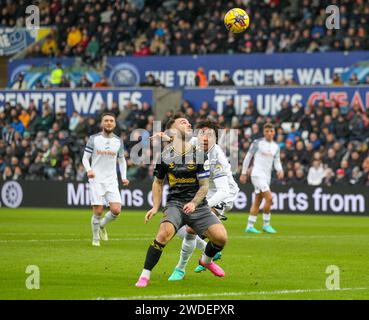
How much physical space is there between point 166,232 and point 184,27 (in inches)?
993

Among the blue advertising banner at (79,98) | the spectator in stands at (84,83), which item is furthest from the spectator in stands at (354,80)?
the spectator in stands at (84,83)

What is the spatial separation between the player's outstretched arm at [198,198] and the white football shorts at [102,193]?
7.03m

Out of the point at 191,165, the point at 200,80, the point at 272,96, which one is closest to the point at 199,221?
the point at 191,165

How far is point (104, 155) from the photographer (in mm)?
20453

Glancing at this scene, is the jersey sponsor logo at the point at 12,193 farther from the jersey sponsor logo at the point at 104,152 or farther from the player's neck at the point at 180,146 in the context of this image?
the player's neck at the point at 180,146

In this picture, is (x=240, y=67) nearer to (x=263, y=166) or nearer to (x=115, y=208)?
(x=263, y=166)

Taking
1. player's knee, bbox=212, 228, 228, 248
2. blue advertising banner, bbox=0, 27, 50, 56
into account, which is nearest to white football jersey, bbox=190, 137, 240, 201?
player's knee, bbox=212, 228, 228, 248

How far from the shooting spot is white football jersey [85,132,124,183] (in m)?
20.4

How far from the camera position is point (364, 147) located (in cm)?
3066

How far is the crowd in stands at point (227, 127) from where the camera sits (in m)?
30.7

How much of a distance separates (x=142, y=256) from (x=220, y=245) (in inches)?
155

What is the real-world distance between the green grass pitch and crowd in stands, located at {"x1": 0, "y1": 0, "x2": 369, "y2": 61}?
10.2m
